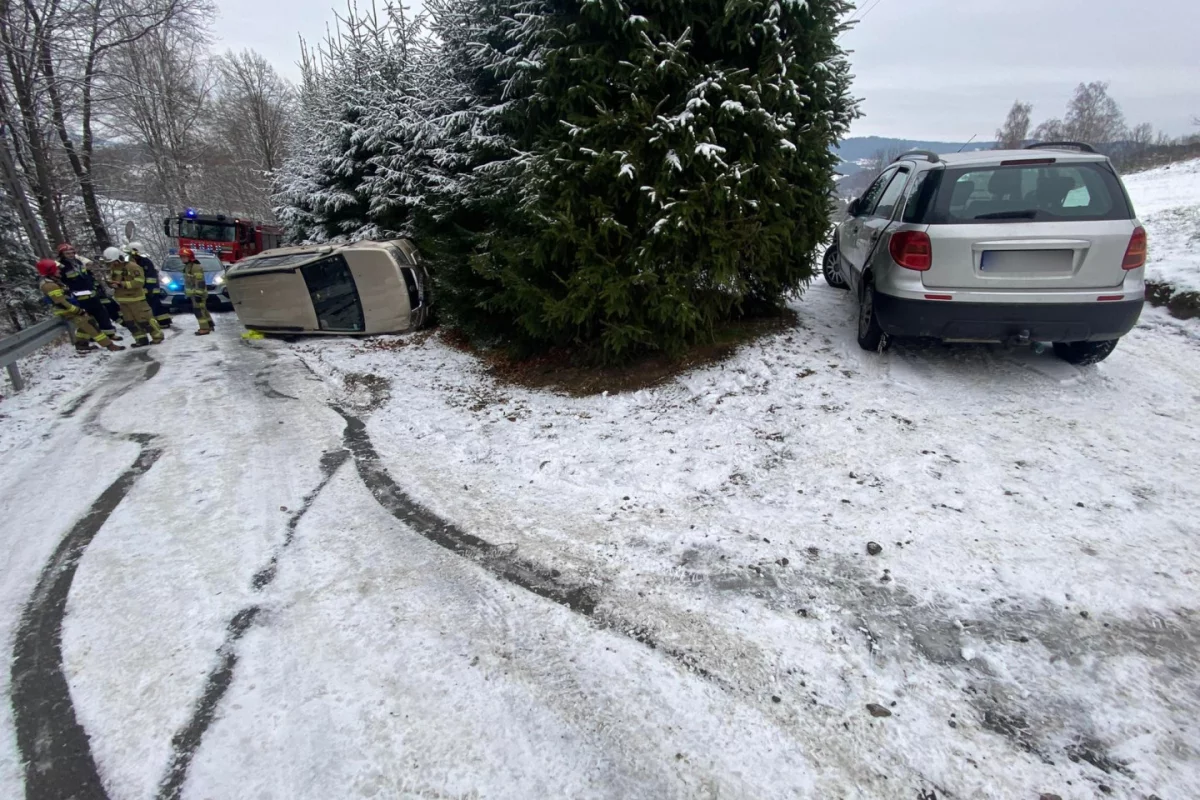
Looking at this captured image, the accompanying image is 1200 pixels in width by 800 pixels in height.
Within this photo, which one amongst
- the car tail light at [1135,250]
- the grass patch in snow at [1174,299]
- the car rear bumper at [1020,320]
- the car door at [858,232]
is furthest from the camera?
the grass patch in snow at [1174,299]

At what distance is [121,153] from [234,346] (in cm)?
2263

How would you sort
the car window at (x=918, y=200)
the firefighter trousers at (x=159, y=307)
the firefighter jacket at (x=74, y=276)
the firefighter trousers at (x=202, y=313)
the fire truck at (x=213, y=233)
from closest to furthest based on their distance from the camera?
the car window at (x=918, y=200)
the firefighter jacket at (x=74, y=276)
the firefighter trousers at (x=202, y=313)
the firefighter trousers at (x=159, y=307)
the fire truck at (x=213, y=233)

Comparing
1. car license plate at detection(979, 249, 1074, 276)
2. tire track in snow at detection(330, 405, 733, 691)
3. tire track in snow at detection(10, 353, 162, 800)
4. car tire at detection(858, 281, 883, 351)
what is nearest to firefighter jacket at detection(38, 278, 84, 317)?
tire track in snow at detection(10, 353, 162, 800)

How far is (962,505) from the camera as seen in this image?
3389mm

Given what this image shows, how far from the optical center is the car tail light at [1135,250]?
13.7 feet

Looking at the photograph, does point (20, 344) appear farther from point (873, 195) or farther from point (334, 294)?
point (873, 195)

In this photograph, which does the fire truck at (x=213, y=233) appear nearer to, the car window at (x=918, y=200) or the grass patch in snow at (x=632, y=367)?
A: the grass patch in snow at (x=632, y=367)

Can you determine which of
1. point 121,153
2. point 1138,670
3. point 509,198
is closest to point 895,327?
point 1138,670

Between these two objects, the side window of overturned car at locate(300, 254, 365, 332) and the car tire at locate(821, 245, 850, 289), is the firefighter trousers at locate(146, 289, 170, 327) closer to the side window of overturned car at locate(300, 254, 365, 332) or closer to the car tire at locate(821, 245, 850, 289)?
the side window of overturned car at locate(300, 254, 365, 332)

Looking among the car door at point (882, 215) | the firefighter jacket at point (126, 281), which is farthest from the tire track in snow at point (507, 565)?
the firefighter jacket at point (126, 281)

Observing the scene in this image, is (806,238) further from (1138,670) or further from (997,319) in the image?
(1138,670)

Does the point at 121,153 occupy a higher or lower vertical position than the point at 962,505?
higher

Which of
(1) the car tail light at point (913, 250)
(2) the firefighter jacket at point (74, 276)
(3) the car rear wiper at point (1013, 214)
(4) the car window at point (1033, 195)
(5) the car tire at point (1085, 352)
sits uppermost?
(2) the firefighter jacket at point (74, 276)

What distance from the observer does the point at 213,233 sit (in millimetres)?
19266
